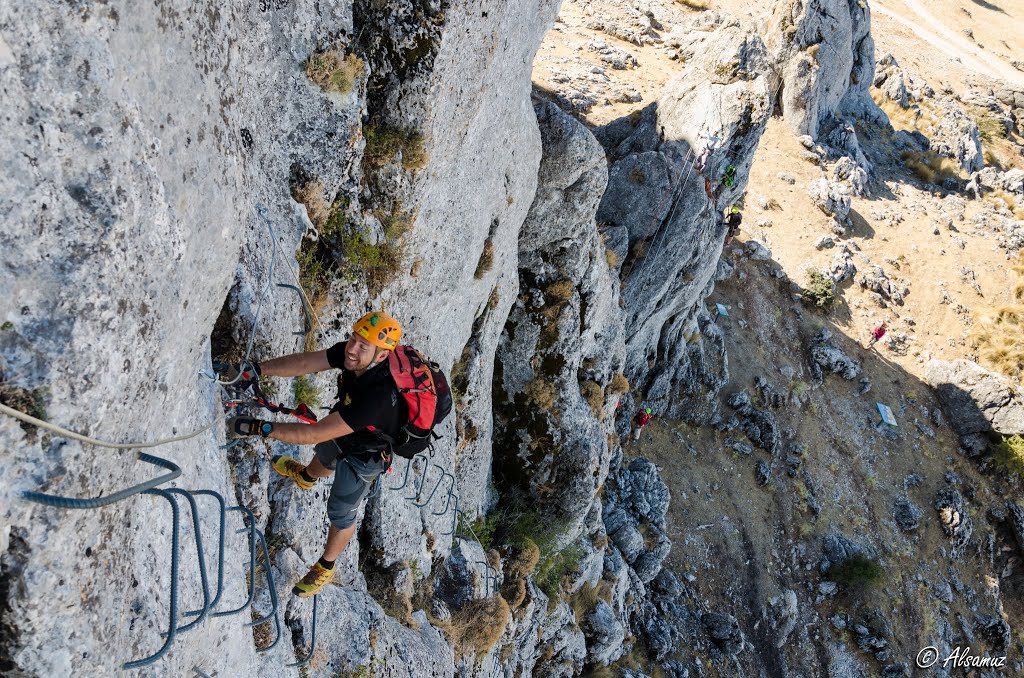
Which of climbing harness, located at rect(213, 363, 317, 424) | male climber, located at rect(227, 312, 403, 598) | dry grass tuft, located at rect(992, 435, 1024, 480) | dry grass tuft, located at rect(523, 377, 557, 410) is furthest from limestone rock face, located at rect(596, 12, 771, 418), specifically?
dry grass tuft, located at rect(992, 435, 1024, 480)

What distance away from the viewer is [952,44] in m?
59.8

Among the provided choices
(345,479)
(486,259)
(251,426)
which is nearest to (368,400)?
(251,426)

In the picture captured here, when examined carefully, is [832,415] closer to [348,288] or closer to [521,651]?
[521,651]

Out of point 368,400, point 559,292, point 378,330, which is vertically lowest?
point 559,292

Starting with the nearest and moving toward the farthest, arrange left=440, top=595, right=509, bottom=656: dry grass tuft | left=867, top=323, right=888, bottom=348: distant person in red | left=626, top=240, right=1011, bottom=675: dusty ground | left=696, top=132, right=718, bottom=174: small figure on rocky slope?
1. left=440, top=595, right=509, bottom=656: dry grass tuft
2. left=696, top=132, right=718, bottom=174: small figure on rocky slope
3. left=626, top=240, right=1011, bottom=675: dusty ground
4. left=867, top=323, right=888, bottom=348: distant person in red

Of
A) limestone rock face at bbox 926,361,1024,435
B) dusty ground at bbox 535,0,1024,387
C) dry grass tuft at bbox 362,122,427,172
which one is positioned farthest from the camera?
limestone rock face at bbox 926,361,1024,435

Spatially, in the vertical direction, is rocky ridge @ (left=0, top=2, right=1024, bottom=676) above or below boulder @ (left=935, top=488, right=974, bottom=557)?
above

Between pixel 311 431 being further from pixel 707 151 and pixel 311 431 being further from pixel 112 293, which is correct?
pixel 707 151

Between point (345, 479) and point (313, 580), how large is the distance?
43.8 inches

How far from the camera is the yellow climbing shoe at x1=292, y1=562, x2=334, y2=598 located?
653cm

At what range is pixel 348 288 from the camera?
26.7ft

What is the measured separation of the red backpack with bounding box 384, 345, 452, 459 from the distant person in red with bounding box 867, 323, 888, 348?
122 ft

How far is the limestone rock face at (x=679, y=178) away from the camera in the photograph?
2209 cm

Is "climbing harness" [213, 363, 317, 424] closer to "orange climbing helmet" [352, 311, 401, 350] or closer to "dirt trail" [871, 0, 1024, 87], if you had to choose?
"orange climbing helmet" [352, 311, 401, 350]
